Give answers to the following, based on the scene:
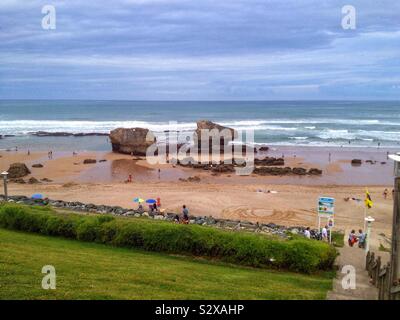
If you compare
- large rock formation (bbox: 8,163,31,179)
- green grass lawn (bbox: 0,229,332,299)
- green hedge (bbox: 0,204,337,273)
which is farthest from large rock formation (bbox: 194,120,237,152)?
green grass lawn (bbox: 0,229,332,299)

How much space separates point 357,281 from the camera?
1318 cm

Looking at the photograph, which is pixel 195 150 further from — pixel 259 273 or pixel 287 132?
pixel 259 273

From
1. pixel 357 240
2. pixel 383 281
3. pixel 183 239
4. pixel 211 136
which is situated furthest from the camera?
pixel 211 136

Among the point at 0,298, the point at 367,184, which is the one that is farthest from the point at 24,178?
the point at 0,298

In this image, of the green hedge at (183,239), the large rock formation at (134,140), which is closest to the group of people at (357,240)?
the green hedge at (183,239)

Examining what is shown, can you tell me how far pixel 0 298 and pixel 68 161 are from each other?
124 feet

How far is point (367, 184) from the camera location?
34344 mm

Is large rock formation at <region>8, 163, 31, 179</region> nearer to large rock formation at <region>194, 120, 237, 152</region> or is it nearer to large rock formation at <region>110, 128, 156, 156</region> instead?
large rock formation at <region>110, 128, 156, 156</region>

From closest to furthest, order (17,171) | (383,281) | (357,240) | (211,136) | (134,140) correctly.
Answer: (383,281) → (357,240) → (17,171) → (134,140) → (211,136)

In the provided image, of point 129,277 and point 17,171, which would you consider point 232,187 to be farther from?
point 129,277

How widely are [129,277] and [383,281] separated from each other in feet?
20.8

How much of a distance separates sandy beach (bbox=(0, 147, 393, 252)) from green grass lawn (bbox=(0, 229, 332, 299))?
8.34 m

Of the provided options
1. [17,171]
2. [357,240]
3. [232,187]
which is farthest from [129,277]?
[17,171]

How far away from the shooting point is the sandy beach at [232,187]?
25.7 metres
